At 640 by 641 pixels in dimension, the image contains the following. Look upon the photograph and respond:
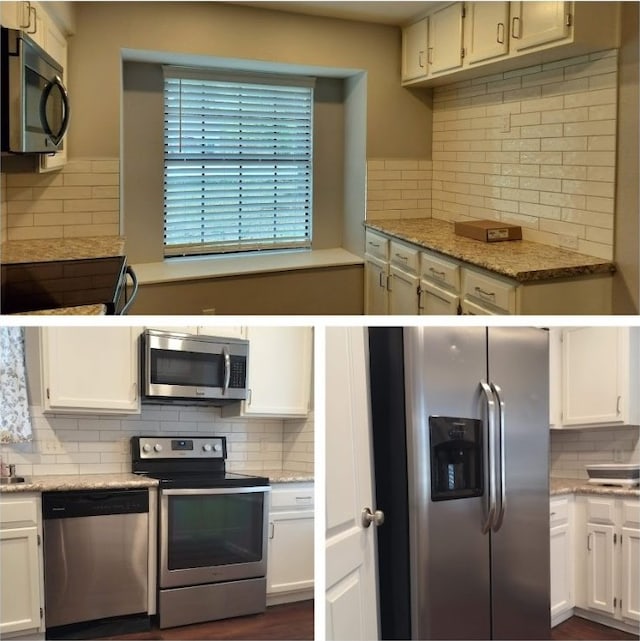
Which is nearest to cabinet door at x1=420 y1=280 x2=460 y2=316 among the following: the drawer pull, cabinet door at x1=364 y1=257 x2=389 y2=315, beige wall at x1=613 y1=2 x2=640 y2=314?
the drawer pull

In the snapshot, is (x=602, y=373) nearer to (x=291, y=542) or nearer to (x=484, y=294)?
(x=291, y=542)

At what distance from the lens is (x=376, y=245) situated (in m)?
3.40

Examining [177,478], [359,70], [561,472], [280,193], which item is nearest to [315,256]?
[280,193]

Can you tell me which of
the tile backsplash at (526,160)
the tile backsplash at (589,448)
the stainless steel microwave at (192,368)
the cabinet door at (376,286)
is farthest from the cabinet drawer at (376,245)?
the stainless steel microwave at (192,368)

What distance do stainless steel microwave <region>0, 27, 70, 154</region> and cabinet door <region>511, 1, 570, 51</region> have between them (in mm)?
1600

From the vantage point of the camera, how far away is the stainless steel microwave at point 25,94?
1.78m

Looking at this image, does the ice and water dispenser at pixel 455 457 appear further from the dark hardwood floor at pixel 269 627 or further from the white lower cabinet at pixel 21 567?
the white lower cabinet at pixel 21 567

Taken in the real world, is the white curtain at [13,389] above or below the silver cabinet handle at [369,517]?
above

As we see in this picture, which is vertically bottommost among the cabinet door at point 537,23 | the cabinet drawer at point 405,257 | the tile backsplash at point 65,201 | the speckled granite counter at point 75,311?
the speckled granite counter at point 75,311

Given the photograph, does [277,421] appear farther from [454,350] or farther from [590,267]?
[590,267]

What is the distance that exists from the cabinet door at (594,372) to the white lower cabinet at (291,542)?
68cm

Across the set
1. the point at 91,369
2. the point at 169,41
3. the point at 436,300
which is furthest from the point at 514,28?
the point at 91,369

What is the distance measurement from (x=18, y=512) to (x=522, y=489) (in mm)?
1070

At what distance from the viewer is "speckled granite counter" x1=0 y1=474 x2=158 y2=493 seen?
135 centimetres
